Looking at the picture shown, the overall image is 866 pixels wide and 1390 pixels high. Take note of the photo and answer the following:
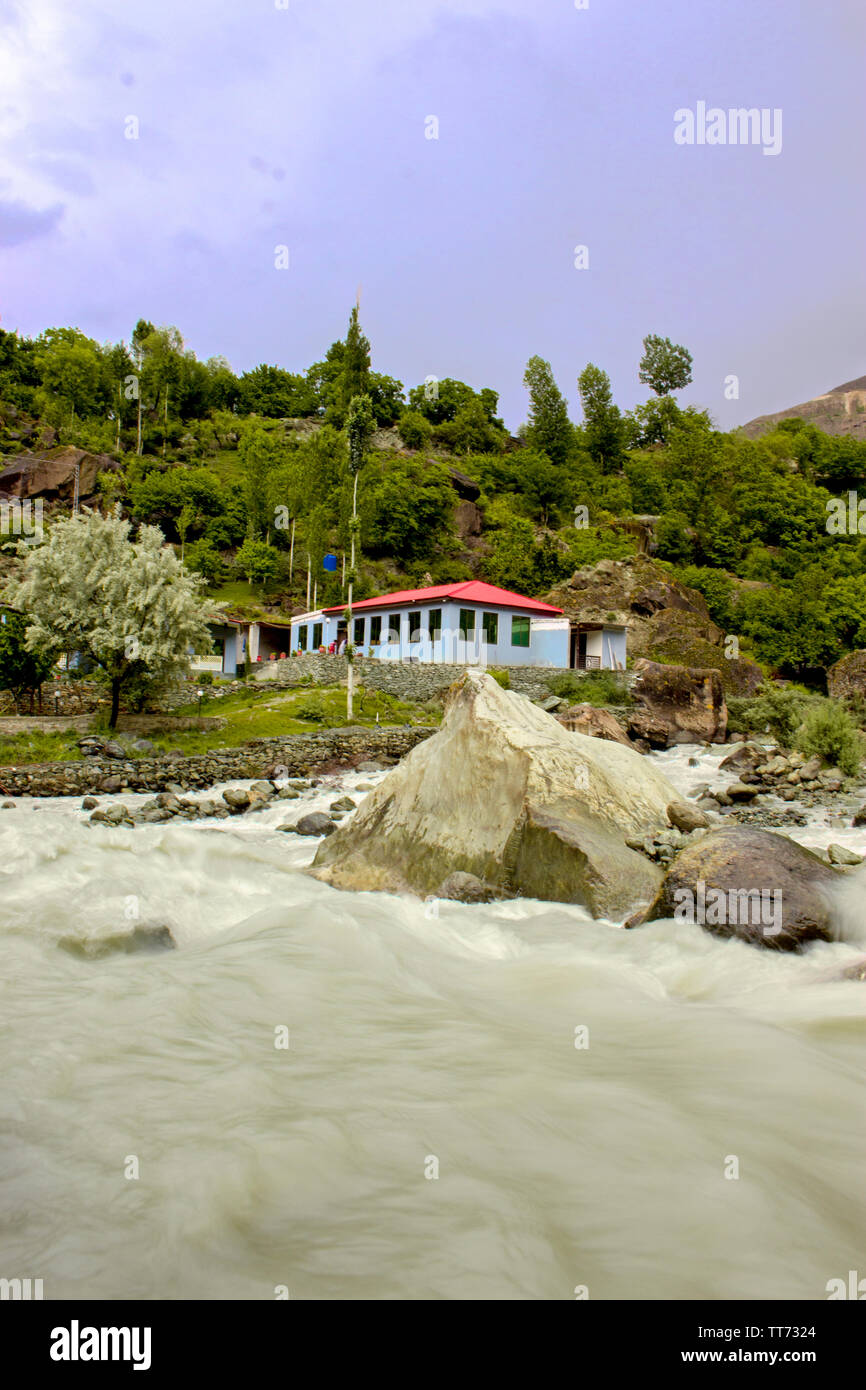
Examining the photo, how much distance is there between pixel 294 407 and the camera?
126m

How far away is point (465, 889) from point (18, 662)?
27.1 meters

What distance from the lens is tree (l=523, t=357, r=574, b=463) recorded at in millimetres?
100938

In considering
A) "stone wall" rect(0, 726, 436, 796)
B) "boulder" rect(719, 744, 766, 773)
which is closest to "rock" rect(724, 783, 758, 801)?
"boulder" rect(719, 744, 766, 773)

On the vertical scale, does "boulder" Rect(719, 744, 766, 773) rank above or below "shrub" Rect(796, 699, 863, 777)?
below

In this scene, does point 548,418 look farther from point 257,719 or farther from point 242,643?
point 257,719

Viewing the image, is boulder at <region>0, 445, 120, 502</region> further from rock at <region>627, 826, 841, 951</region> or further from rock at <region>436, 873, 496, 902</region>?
rock at <region>627, 826, 841, 951</region>

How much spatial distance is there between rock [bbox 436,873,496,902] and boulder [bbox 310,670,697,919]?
5.5 inches

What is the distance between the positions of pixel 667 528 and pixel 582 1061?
7805 centimetres

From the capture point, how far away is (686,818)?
34.4ft

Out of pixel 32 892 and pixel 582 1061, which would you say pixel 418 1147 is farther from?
pixel 32 892

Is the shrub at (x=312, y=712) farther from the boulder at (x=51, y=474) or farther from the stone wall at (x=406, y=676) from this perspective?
the boulder at (x=51, y=474)

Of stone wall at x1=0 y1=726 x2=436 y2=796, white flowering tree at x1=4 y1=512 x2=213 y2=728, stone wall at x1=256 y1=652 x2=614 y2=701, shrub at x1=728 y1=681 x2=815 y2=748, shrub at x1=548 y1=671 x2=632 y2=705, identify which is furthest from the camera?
stone wall at x1=256 y1=652 x2=614 y2=701

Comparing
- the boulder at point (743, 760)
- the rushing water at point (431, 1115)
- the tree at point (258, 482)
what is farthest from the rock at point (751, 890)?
the tree at point (258, 482)

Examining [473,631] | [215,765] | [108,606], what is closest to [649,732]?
[473,631]
